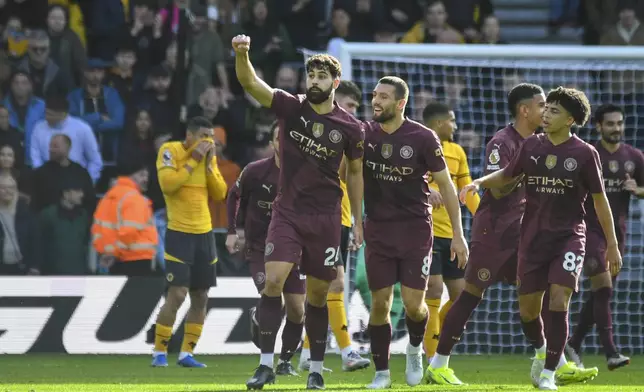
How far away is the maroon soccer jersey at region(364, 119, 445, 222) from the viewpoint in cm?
904

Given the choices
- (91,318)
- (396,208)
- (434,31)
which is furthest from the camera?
(434,31)

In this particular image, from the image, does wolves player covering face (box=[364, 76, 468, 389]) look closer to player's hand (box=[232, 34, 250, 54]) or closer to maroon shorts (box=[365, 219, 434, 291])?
maroon shorts (box=[365, 219, 434, 291])

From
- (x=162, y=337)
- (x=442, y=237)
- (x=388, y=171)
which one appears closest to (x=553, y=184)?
(x=388, y=171)

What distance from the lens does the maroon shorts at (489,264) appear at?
31.8 ft

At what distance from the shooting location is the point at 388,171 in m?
9.07

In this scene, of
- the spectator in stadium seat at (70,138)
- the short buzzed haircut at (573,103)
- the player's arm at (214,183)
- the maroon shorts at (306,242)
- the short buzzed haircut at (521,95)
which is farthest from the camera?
the spectator in stadium seat at (70,138)

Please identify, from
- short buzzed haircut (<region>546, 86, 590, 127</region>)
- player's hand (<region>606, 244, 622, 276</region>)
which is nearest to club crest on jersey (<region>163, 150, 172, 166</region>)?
short buzzed haircut (<region>546, 86, 590, 127</region>)

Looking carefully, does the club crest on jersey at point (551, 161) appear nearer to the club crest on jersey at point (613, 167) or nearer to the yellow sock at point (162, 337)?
the club crest on jersey at point (613, 167)

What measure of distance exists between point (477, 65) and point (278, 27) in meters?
3.22

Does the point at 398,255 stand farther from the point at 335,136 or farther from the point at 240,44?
the point at 240,44

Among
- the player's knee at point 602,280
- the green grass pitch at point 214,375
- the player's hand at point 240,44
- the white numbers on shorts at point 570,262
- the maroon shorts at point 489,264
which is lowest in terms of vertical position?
the green grass pitch at point 214,375

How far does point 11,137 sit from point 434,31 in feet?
16.9

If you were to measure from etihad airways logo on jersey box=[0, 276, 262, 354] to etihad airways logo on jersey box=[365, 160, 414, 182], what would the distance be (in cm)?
414

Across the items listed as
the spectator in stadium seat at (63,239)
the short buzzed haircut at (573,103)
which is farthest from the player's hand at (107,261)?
the short buzzed haircut at (573,103)
